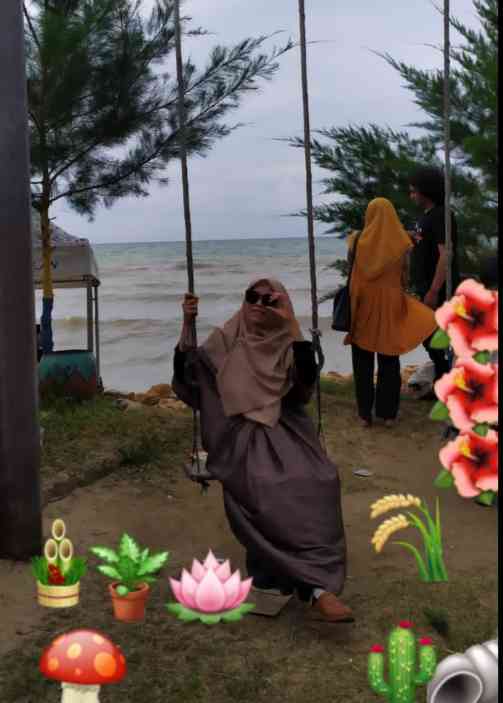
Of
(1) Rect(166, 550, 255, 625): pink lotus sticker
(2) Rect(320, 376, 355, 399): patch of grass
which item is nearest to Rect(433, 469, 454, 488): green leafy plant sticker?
(1) Rect(166, 550, 255, 625): pink lotus sticker

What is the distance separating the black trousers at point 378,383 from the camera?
7.18 meters

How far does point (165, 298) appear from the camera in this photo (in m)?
33.4

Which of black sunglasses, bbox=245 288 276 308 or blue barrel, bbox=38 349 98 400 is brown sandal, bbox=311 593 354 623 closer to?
black sunglasses, bbox=245 288 276 308

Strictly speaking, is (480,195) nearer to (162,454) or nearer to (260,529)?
(162,454)

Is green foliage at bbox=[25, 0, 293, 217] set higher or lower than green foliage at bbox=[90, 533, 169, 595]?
higher

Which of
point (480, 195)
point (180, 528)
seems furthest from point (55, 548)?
point (480, 195)

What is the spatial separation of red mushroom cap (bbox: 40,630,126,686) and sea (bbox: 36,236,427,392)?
11.1 m

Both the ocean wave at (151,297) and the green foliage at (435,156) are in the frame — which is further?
the ocean wave at (151,297)

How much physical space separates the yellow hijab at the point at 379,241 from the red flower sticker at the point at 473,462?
186 inches

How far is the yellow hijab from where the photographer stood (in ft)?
22.2

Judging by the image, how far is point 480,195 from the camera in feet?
30.6

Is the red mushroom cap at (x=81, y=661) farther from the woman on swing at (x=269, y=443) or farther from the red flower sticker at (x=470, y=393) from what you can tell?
the woman on swing at (x=269, y=443)

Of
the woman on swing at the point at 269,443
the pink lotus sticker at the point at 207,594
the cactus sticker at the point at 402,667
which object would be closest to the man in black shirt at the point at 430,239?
the woman on swing at the point at 269,443

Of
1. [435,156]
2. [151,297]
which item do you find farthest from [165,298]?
[435,156]
